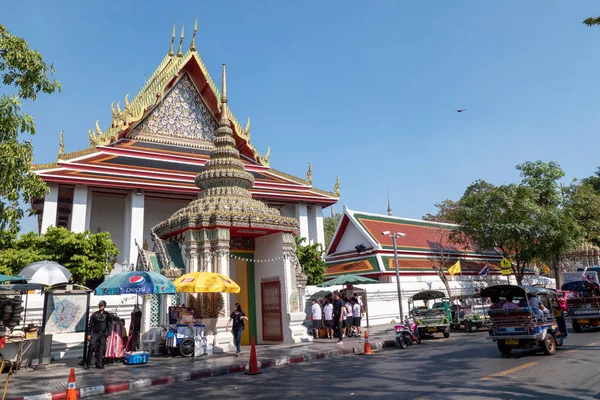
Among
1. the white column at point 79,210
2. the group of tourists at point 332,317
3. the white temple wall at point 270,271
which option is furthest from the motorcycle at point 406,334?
the white column at point 79,210

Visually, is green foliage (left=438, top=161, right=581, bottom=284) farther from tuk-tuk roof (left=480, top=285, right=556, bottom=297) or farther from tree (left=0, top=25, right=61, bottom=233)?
tree (left=0, top=25, right=61, bottom=233)

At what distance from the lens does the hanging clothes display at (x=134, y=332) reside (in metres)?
11.2

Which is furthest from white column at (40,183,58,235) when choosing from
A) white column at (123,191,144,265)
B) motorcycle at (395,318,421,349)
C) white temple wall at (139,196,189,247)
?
motorcycle at (395,318,421,349)

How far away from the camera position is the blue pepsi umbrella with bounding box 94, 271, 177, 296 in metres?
10.4

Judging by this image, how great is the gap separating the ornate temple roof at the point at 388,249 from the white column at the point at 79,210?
1243 cm

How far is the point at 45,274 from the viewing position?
11.8 metres

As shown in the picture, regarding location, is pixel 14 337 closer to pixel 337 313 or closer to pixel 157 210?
pixel 337 313

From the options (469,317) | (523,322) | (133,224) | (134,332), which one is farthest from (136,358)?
(133,224)

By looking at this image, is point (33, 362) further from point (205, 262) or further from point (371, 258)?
point (371, 258)

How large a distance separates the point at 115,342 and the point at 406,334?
7335mm

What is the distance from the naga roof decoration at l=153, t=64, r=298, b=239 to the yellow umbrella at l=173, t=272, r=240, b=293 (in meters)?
2.02

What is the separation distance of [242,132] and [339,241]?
29.4 ft

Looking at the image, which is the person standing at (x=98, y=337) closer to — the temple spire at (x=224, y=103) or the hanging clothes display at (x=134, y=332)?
the hanging clothes display at (x=134, y=332)

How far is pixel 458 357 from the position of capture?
969cm
